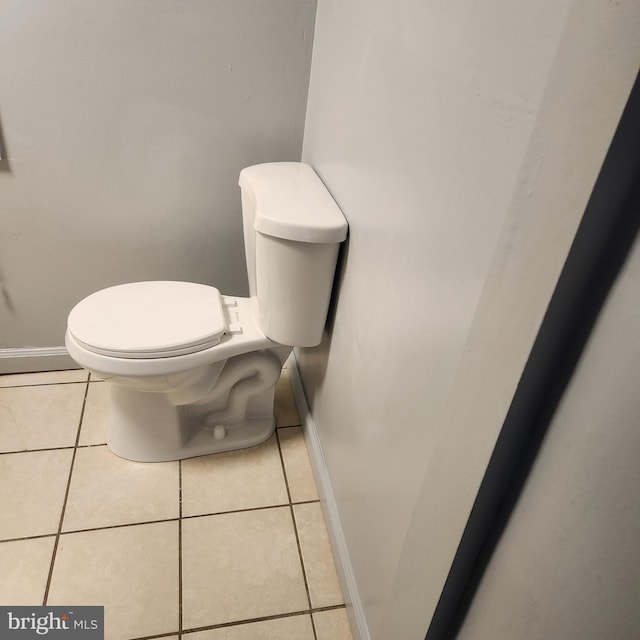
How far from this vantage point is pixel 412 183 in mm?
755

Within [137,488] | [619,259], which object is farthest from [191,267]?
[619,259]

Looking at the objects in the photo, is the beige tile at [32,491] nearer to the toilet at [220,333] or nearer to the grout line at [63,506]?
the grout line at [63,506]

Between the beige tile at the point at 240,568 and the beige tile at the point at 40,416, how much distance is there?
0.51 m

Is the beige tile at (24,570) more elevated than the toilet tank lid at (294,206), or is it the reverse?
the toilet tank lid at (294,206)

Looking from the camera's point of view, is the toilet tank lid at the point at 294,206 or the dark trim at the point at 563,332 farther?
the toilet tank lid at the point at 294,206

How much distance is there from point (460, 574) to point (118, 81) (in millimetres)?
1352

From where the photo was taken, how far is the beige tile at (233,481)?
1.37 meters

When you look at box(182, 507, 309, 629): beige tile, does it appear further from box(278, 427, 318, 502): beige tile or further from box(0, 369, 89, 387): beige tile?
box(0, 369, 89, 387): beige tile

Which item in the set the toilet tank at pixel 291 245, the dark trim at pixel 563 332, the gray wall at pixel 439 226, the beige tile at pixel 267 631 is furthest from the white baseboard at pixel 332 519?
the dark trim at pixel 563 332

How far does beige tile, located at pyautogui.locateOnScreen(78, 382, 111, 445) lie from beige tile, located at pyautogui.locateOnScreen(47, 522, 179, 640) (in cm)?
31

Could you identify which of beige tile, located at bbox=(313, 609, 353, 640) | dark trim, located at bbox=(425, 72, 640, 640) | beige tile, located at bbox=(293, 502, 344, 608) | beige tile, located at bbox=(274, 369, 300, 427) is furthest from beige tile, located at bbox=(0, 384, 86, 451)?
dark trim, located at bbox=(425, 72, 640, 640)

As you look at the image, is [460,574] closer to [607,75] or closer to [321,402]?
[607,75]

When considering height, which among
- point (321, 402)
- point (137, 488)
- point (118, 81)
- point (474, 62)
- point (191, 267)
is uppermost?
point (474, 62)

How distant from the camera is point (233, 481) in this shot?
1.43m
